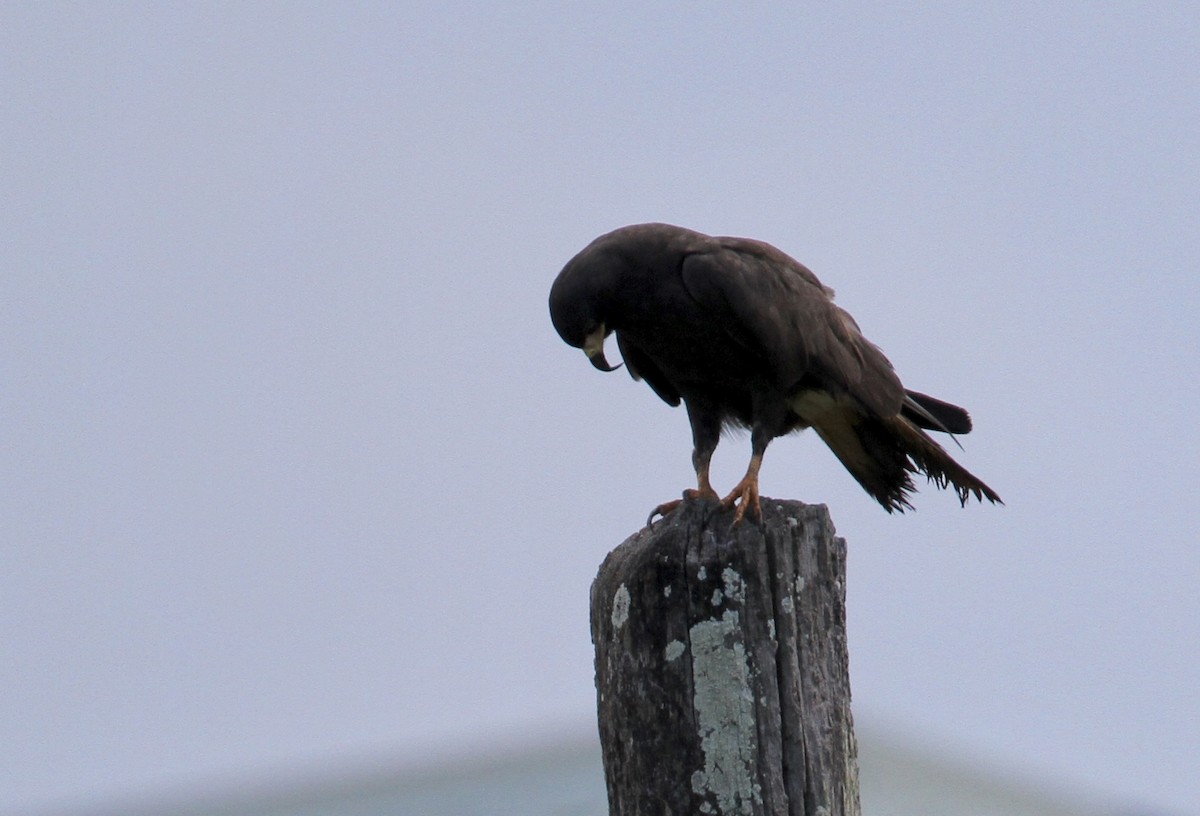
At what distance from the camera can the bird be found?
4852mm

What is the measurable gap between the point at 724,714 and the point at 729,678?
2.9 inches

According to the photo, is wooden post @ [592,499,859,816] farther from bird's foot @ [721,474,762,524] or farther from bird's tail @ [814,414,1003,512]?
bird's tail @ [814,414,1003,512]

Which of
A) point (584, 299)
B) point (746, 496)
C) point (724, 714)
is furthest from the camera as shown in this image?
point (584, 299)

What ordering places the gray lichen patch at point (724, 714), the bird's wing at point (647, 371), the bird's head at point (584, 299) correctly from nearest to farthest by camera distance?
1. the gray lichen patch at point (724, 714)
2. the bird's head at point (584, 299)
3. the bird's wing at point (647, 371)

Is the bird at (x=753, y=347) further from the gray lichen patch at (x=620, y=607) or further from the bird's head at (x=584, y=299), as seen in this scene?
the gray lichen patch at (x=620, y=607)

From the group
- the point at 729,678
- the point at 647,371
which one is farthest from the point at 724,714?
the point at 647,371

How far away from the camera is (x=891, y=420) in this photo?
16.2ft

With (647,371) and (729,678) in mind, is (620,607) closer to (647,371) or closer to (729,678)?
(729,678)

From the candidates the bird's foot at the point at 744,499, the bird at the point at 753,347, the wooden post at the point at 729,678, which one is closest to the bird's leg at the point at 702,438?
the bird at the point at 753,347

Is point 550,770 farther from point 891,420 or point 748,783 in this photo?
point 748,783

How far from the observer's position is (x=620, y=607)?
3.15 meters

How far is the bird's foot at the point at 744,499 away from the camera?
3361 mm

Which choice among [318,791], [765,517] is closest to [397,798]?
[318,791]

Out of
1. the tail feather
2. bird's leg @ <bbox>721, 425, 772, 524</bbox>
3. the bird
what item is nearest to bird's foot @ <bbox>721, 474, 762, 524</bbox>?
bird's leg @ <bbox>721, 425, 772, 524</bbox>
